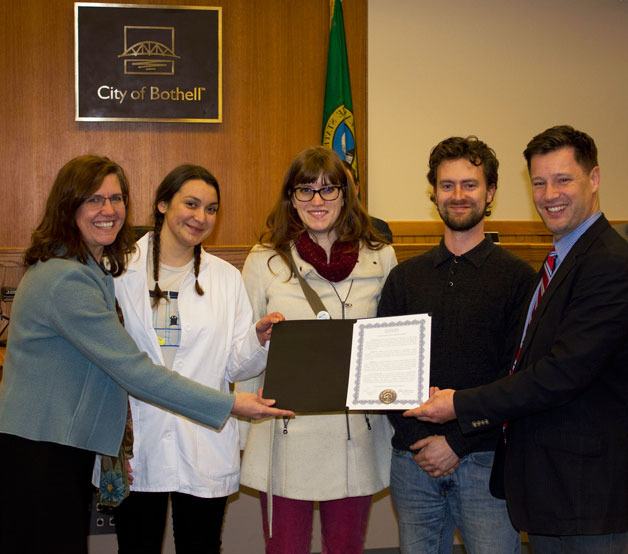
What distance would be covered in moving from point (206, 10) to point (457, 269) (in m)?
4.11

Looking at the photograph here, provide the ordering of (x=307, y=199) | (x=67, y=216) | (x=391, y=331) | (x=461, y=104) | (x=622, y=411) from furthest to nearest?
(x=461, y=104) < (x=307, y=199) < (x=391, y=331) < (x=67, y=216) < (x=622, y=411)

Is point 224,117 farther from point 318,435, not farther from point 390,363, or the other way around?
point 390,363

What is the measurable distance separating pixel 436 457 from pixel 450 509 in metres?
0.23

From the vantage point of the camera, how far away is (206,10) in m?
5.86

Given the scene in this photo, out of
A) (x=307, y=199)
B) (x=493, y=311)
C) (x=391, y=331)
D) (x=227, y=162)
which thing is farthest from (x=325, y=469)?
(x=227, y=162)

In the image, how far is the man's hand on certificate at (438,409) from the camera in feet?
7.57

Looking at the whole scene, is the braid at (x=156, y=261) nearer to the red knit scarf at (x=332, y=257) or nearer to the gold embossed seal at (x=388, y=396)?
the red knit scarf at (x=332, y=257)

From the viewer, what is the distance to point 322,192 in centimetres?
269

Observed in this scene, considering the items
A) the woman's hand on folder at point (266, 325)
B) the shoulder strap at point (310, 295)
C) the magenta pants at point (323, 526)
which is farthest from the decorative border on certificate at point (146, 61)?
the magenta pants at point (323, 526)

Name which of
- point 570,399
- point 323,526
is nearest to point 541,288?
point 570,399

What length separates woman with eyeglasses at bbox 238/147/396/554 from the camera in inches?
101

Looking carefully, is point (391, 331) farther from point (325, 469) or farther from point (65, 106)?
point (65, 106)

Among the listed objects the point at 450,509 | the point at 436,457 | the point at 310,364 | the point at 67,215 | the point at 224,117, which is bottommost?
the point at 450,509

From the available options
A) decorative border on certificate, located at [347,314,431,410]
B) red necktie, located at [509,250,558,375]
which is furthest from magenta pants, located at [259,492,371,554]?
red necktie, located at [509,250,558,375]
